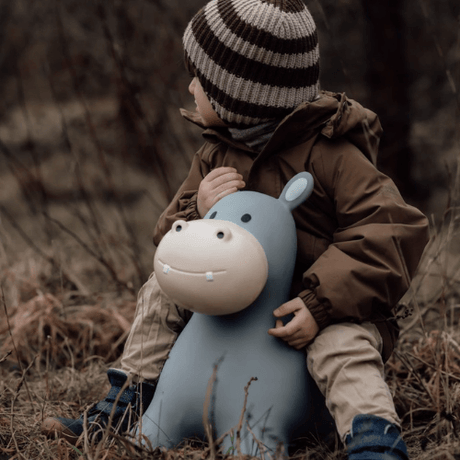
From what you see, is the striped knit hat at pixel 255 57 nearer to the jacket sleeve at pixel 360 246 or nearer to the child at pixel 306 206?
the child at pixel 306 206

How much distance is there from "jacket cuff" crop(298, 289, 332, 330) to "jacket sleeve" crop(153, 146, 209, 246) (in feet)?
1.23

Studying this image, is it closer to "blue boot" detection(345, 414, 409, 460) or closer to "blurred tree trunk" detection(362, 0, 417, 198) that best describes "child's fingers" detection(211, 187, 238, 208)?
"blue boot" detection(345, 414, 409, 460)

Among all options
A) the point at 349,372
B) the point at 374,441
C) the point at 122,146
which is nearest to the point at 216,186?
the point at 349,372

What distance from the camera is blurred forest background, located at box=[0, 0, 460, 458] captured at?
2553 millimetres

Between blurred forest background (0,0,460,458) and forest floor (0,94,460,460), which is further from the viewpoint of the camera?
blurred forest background (0,0,460,458)

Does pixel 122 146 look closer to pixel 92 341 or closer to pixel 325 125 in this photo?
pixel 92 341

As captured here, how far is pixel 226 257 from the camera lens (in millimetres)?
1380

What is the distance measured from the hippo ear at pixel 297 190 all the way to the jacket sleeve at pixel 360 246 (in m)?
0.08

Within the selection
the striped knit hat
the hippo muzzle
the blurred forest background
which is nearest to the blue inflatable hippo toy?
the hippo muzzle

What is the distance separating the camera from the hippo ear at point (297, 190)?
1532mm

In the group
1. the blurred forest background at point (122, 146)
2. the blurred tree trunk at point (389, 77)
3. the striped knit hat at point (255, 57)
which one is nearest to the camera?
the striped knit hat at point (255, 57)

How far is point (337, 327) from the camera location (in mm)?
1510

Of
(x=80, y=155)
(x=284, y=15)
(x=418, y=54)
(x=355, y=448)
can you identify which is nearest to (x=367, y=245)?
(x=355, y=448)

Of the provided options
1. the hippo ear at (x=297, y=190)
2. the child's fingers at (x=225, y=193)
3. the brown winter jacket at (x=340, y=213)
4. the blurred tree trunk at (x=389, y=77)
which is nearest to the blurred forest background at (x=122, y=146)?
the blurred tree trunk at (x=389, y=77)
